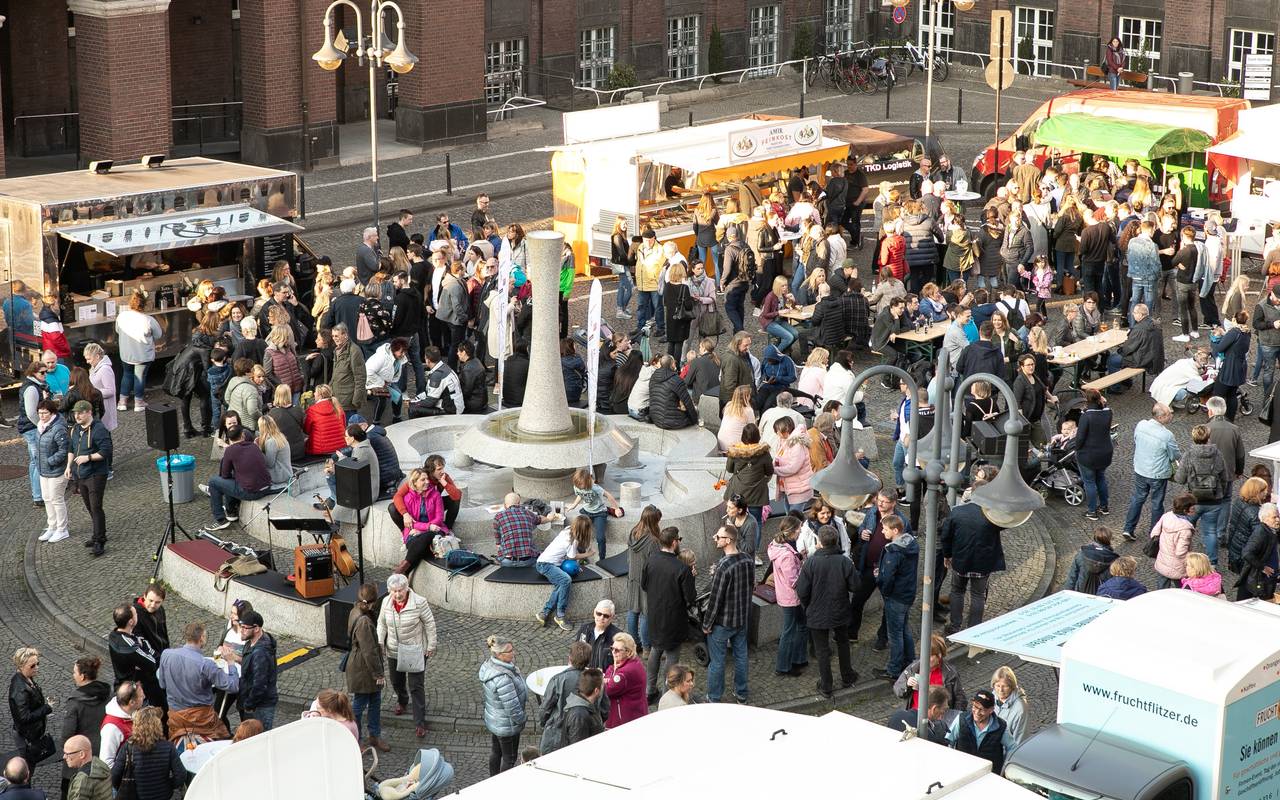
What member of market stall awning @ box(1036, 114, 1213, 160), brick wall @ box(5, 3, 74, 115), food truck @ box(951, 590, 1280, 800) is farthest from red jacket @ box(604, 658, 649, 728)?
brick wall @ box(5, 3, 74, 115)

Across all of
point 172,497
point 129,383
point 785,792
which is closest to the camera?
point 785,792

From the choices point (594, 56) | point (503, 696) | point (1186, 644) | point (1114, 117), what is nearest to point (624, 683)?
point (503, 696)

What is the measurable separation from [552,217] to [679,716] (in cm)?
2265

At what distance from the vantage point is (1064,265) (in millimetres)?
27984

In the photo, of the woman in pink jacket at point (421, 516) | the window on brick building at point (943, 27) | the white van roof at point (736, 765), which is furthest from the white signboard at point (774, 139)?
the white van roof at point (736, 765)

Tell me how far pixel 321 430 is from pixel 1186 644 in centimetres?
1011

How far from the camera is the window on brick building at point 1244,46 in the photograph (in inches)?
1727

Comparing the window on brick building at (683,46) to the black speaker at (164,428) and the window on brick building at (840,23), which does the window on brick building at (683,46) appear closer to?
the window on brick building at (840,23)

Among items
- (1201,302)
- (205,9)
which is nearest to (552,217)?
(205,9)

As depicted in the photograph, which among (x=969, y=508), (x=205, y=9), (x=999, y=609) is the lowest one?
(x=999, y=609)

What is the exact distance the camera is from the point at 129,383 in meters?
22.7

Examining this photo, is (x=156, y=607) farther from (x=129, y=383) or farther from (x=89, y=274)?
(x=89, y=274)

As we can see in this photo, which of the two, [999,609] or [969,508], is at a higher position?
[969,508]

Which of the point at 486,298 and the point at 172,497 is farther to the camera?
the point at 486,298
